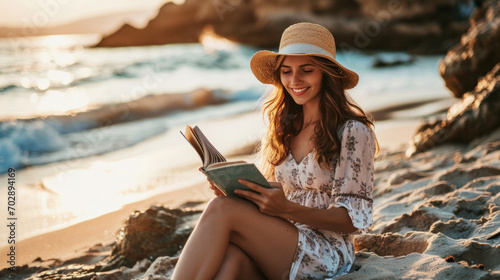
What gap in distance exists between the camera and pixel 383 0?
34.5 m

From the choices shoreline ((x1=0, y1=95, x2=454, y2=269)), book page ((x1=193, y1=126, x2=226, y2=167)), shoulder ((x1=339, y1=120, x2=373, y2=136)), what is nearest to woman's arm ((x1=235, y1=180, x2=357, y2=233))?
book page ((x1=193, y1=126, x2=226, y2=167))

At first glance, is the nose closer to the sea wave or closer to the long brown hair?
the long brown hair

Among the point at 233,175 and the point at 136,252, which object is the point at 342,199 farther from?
the point at 136,252

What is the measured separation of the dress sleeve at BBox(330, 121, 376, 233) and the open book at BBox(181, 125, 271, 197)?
1.41 ft

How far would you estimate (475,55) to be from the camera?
21.0 ft

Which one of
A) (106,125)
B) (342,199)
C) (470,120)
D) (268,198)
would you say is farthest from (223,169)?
(106,125)

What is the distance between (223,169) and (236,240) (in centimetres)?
49

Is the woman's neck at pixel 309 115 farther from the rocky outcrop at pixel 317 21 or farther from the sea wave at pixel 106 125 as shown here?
the rocky outcrop at pixel 317 21

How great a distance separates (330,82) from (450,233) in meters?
1.27

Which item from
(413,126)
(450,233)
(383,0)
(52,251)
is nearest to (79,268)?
(52,251)

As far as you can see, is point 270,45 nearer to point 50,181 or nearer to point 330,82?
point 50,181

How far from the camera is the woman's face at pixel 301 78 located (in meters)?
2.78

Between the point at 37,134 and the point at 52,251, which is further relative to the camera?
the point at 37,134

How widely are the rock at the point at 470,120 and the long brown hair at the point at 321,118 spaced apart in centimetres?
310
